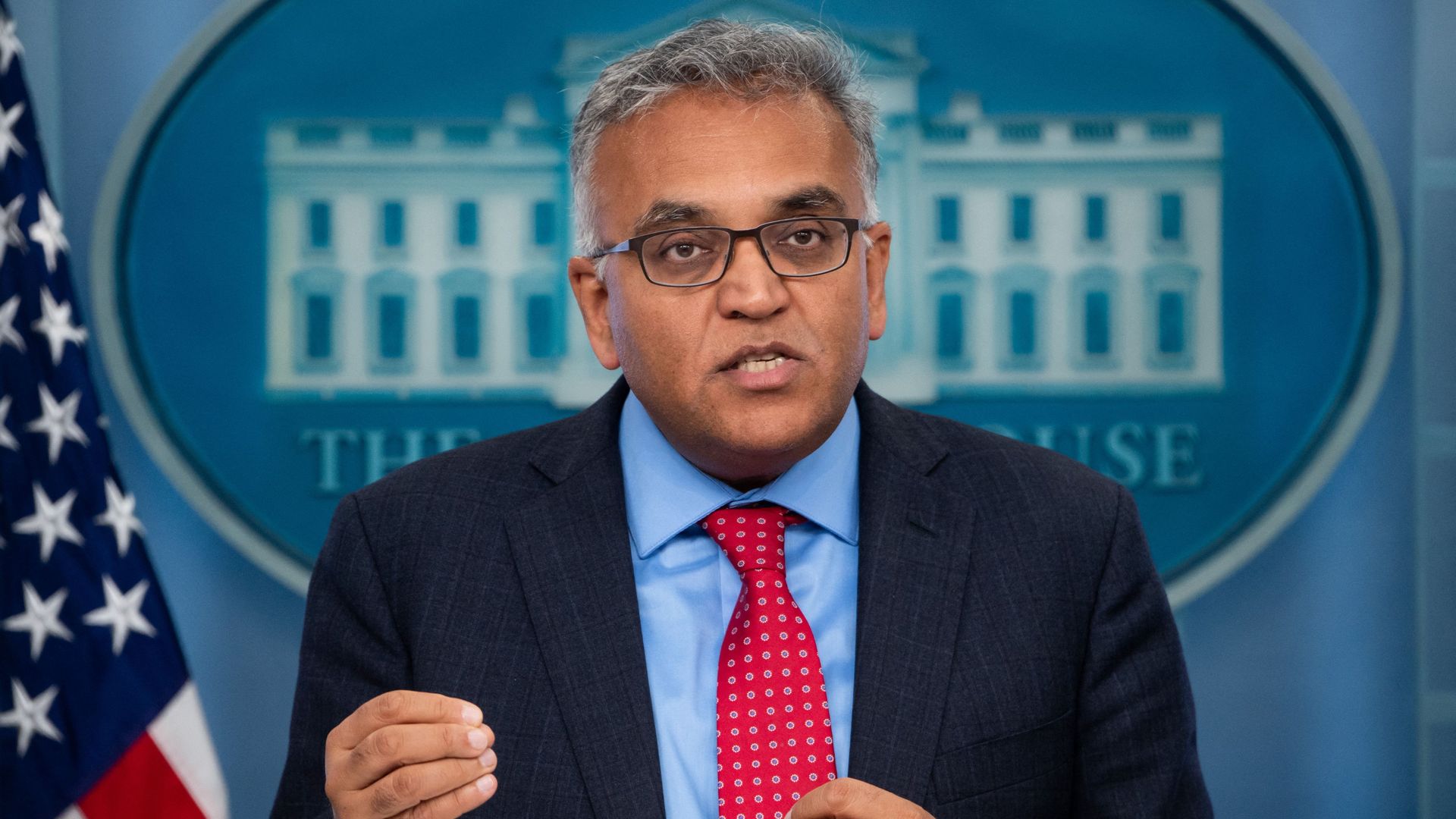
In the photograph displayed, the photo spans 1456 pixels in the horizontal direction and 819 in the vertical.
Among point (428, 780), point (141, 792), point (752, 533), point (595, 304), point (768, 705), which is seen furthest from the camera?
point (141, 792)

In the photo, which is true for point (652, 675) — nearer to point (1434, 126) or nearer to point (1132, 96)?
point (1132, 96)

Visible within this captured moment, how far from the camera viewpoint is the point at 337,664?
1578mm

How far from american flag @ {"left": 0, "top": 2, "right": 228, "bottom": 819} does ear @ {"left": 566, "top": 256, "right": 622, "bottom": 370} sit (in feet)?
4.15

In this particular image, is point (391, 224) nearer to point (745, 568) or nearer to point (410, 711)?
point (745, 568)

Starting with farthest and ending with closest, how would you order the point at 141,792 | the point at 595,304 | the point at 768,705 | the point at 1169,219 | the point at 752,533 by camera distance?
the point at 1169,219, the point at 141,792, the point at 595,304, the point at 752,533, the point at 768,705

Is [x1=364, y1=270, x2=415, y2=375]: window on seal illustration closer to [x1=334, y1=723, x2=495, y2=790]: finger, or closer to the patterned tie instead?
the patterned tie

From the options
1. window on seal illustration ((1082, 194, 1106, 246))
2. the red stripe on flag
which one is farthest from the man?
window on seal illustration ((1082, 194, 1106, 246))

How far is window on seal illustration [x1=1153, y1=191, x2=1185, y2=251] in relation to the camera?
2600mm

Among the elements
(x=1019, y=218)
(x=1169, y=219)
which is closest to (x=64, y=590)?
(x=1019, y=218)

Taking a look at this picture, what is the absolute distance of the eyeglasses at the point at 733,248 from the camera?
4.83 ft

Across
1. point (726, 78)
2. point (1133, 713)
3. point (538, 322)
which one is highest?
point (726, 78)

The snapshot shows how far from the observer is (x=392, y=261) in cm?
265

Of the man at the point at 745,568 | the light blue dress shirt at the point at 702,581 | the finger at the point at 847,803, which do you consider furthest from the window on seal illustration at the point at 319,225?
the finger at the point at 847,803

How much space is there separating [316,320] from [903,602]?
64.2 inches
